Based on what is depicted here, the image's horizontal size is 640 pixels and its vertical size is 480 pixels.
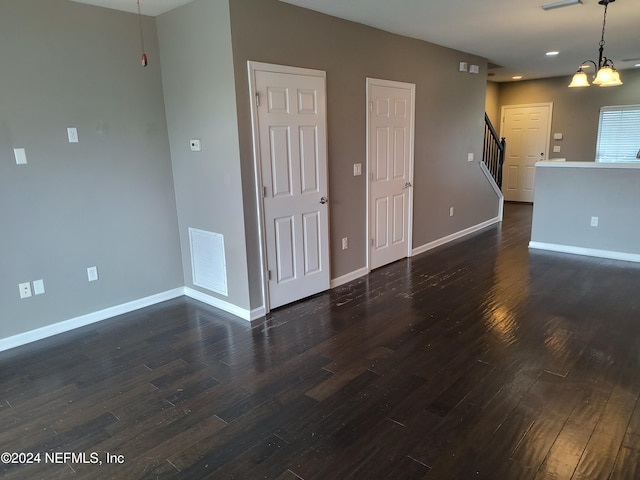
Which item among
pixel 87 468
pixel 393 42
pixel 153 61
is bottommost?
pixel 87 468

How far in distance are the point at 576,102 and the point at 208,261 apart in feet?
26.8

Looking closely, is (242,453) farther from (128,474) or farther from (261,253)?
(261,253)

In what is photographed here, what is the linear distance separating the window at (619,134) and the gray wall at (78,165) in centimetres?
827

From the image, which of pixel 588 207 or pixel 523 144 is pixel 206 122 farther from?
pixel 523 144

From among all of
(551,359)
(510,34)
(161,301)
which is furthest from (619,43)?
(161,301)

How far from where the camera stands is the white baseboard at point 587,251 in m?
5.01

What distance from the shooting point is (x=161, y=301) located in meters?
4.11

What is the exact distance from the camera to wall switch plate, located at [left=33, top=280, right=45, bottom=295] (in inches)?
130

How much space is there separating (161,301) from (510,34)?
495 cm

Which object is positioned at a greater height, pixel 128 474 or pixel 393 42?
pixel 393 42

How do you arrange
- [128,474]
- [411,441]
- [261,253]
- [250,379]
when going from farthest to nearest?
[261,253] < [250,379] < [411,441] < [128,474]

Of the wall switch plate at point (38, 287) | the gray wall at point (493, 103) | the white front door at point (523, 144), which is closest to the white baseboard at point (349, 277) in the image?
the wall switch plate at point (38, 287)

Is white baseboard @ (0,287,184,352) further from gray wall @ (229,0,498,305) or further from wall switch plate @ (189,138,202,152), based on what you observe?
wall switch plate @ (189,138,202,152)

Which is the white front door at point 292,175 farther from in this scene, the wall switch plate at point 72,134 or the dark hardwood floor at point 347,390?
the wall switch plate at point 72,134
